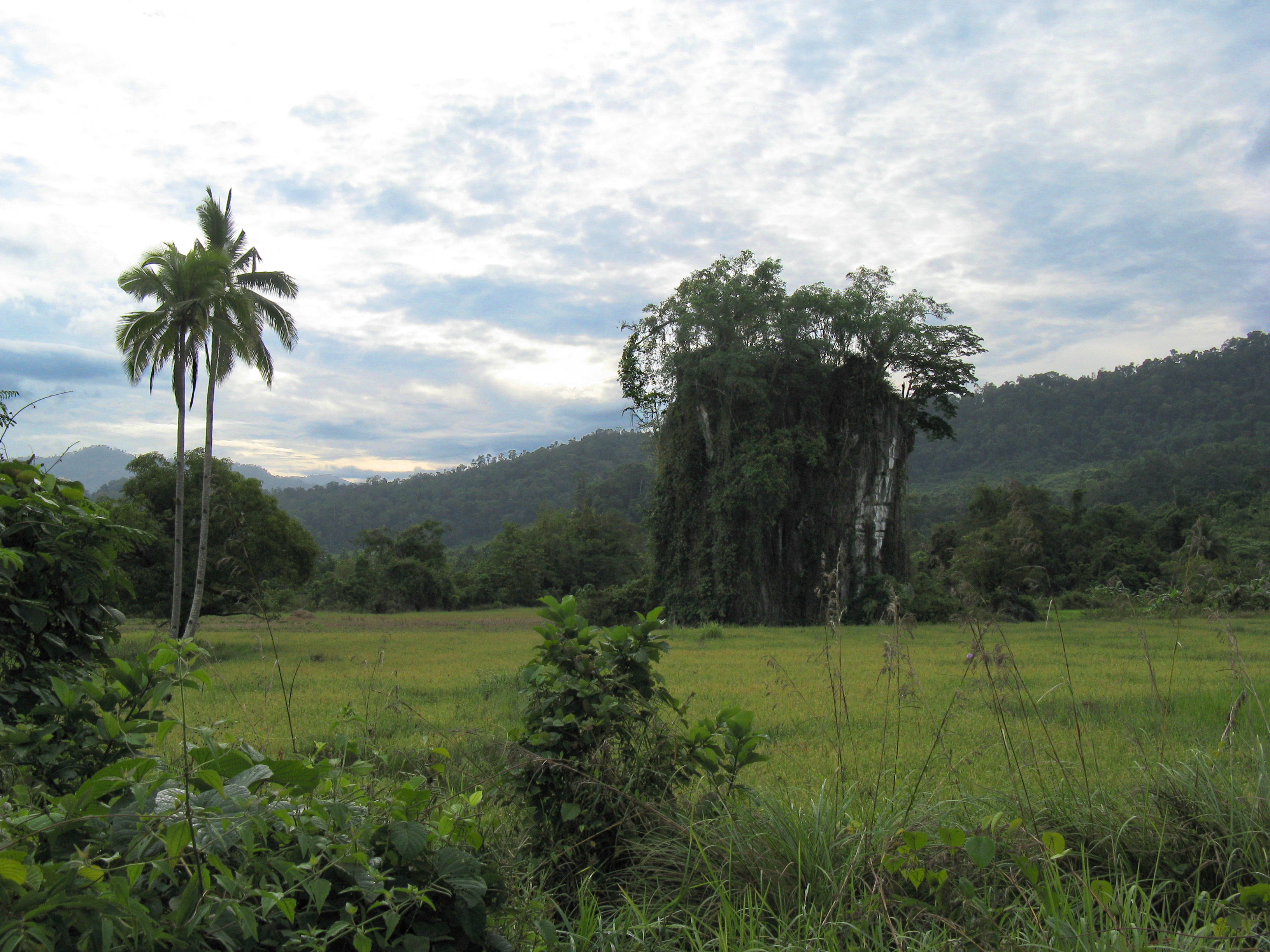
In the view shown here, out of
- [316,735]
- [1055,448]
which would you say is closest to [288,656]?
[316,735]

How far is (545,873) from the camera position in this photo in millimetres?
3016

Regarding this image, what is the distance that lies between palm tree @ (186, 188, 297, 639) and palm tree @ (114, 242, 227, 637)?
316 mm

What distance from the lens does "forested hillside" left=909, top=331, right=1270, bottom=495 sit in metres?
66.8

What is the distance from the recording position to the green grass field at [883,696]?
4191mm

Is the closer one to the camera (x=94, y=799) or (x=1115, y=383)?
(x=94, y=799)

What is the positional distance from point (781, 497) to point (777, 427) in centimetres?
294

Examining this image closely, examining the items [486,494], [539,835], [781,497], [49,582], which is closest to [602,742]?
[539,835]

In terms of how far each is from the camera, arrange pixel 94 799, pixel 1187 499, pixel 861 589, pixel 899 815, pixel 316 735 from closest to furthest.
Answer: pixel 94 799, pixel 899 815, pixel 316 735, pixel 861 589, pixel 1187 499

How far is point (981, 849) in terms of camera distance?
2.39 meters

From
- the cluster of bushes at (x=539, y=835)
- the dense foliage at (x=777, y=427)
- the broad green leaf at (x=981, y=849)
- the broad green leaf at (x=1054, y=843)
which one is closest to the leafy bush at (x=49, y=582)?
the cluster of bushes at (x=539, y=835)

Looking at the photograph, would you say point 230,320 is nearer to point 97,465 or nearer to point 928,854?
point 928,854

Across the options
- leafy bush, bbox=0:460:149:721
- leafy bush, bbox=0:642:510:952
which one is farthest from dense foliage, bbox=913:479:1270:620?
leafy bush, bbox=0:460:149:721

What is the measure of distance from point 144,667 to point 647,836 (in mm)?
1943

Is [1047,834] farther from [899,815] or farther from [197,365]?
[197,365]
